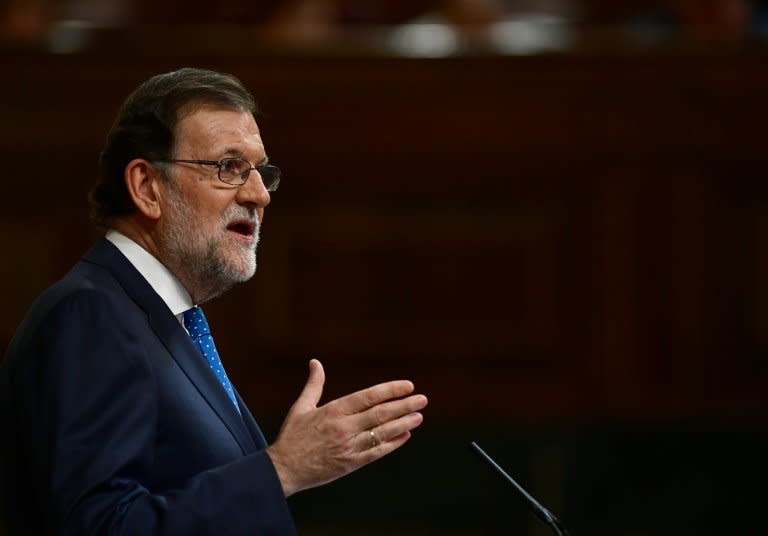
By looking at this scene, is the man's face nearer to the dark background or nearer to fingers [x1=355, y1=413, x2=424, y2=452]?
fingers [x1=355, y1=413, x2=424, y2=452]

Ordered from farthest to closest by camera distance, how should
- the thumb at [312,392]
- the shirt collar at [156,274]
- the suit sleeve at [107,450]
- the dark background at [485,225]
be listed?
1. the dark background at [485,225]
2. the shirt collar at [156,274]
3. the thumb at [312,392]
4. the suit sleeve at [107,450]

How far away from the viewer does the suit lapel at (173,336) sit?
6.16 feet

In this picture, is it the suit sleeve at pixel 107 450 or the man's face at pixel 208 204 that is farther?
the man's face at pixel 208 204

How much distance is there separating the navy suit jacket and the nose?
214mm

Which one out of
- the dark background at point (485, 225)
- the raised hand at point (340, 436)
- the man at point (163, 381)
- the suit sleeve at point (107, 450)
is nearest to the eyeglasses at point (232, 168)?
the man at point (163, 381)

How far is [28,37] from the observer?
15.0 feet

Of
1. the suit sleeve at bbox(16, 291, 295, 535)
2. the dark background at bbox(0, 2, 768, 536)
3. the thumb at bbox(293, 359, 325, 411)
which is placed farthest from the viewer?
the dark background at bbox(0, 2, 768, 536)

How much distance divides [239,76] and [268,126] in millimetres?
181

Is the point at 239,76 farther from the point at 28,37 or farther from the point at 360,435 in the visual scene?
the point at 360,435

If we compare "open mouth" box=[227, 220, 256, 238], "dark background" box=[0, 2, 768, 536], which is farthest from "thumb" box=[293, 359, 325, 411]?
"dark background" box=[0, 2, 768, 536]

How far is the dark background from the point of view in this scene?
4.47 meters

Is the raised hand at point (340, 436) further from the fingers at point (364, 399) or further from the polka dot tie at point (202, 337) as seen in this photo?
the polka dot tie at point (202, 337)

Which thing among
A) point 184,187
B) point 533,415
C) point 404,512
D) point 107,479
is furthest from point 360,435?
point 533,415

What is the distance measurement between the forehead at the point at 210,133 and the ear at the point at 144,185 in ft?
0.17
